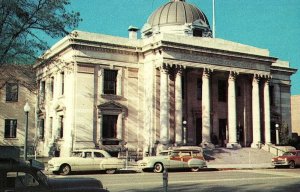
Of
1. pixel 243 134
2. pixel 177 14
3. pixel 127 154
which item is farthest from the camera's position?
pixel 177 14

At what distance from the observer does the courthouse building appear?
38.0 m

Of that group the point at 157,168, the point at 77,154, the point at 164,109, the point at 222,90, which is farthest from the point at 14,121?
the point at 157,168

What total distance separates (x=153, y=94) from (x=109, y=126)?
5.01 metres

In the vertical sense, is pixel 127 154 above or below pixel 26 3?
below

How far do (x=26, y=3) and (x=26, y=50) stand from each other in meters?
2.21

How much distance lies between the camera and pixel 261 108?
152 feet

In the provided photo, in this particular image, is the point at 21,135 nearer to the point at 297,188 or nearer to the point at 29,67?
the point at 29,67

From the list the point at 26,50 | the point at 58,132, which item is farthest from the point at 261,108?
the point at 26,50

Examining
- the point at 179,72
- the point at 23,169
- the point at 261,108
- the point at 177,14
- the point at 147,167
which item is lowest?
the point at 147,167

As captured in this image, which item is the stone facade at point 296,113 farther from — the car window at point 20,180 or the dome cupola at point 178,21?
the car window at point 20,180

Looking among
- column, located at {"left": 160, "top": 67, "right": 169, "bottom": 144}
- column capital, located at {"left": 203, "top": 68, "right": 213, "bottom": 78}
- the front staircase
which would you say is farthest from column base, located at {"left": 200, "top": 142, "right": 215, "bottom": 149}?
column capital, located at {"left": 203, "top": 68, "right": 213, "bottom": 78}

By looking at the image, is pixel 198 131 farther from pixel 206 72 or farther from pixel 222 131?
pixel 206 72

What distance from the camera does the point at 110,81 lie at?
39812 mm

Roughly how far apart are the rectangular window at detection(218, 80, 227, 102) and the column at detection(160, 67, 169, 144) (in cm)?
859
